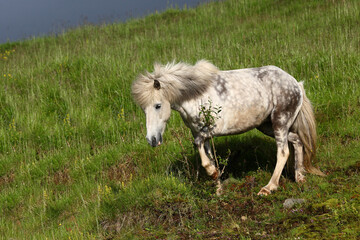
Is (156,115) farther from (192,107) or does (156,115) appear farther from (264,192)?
(264,192)

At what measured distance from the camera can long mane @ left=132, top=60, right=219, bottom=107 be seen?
4805 mm

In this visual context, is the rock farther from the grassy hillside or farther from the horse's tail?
the horse's tail

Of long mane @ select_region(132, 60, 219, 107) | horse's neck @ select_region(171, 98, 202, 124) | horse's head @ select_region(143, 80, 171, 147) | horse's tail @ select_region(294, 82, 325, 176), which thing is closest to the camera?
horse's head @ select_region(143, 80, 171, 147)

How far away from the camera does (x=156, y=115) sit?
4.77m

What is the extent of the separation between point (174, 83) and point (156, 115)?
18.4 inches

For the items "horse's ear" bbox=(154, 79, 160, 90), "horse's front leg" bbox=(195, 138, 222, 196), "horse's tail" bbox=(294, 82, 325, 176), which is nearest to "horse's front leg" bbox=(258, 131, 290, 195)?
"horse's tail" bbox=(294, 82, 325, 176)

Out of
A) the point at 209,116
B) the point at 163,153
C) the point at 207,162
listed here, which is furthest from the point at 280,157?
the point at 163,153

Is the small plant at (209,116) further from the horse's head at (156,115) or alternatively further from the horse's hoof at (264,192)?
the horse's hoof at (264,192)

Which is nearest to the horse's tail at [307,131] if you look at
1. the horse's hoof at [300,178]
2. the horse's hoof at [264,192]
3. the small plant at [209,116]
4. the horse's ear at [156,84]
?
the horse's hoof at [300,178]

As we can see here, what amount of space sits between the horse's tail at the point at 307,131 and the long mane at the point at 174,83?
4.52ft

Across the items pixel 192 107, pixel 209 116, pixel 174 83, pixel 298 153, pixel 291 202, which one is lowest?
pixel 291 202

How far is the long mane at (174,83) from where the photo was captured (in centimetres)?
480

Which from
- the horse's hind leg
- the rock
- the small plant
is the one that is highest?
the small plant

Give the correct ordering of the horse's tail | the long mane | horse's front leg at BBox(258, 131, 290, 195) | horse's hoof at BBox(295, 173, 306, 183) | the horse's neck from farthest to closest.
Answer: the horse's tail < horse's hoof at BBox(295, 173, 306, 183) < horse's front leg at BBox(258, 131, 290, 195) < the horse's neck < the long mane
